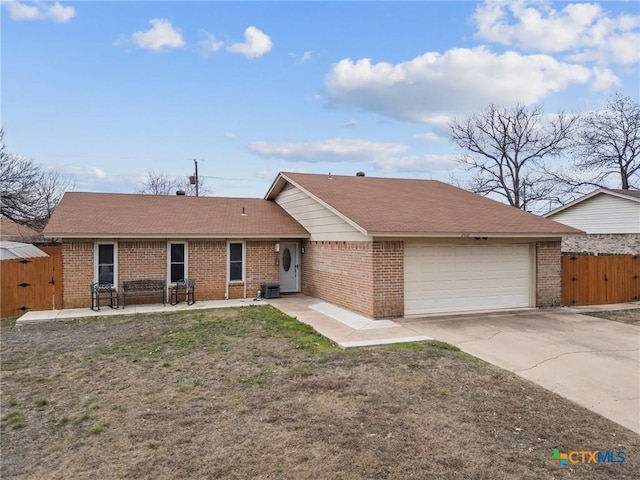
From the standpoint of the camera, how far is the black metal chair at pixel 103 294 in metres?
12.5

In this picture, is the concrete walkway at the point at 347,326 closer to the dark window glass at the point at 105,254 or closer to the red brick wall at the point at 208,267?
the red brick wall at the point at 208,267

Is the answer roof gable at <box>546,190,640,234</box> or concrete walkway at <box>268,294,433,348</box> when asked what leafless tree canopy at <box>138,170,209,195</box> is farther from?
concrete walkway at <box>268,294,433,348</box>

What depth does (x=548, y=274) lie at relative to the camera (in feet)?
41.0

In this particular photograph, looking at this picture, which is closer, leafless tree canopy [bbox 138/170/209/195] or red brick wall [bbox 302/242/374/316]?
red brick wall [bbox 302/242/374/316]

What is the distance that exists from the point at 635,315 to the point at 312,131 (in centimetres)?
1501

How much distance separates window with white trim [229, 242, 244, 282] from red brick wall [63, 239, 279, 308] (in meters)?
0.17

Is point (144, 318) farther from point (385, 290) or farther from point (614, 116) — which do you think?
point (614, 116)

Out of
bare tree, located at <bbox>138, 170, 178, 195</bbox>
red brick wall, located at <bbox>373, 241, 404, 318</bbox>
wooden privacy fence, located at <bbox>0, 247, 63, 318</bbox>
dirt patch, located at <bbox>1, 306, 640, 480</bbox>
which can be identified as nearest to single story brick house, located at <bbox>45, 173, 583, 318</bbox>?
red brick wall, located at <bbox>373, 241, 404, 318</bbox>

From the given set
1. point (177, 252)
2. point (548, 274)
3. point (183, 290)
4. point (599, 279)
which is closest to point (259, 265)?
point (183, 290)

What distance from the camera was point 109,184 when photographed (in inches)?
1404

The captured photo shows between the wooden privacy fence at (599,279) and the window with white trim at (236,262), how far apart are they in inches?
411

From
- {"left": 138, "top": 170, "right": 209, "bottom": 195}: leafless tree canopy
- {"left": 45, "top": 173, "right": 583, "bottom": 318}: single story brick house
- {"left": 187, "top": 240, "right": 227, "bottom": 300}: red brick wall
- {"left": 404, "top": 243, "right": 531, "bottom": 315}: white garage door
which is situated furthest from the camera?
{"left": 138, "top": 170, "right": 209, "bottom": 195}: leafless tree canopy

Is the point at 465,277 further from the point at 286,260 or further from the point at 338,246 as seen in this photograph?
the point at 286,260

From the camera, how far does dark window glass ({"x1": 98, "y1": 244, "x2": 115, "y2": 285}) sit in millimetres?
12930
